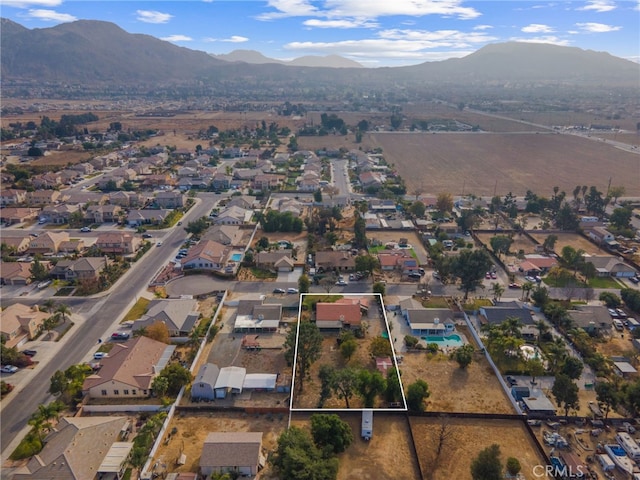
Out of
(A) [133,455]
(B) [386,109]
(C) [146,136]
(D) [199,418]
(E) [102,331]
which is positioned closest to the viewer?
(A) [133,455]

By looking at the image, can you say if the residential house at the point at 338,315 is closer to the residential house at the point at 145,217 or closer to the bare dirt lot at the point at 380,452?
the bare dirt lot at the point at 380,452

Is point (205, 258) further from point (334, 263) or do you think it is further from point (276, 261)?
point (334, 263)

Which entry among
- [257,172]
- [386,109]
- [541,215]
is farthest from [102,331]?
[386,109]

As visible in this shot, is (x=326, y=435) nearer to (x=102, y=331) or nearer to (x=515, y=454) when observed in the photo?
(x=515, y=454)

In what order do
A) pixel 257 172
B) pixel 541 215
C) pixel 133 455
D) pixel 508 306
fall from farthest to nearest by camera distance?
pixel 257 172, pixel 541 215, pixel 508 306, pixel 133 455

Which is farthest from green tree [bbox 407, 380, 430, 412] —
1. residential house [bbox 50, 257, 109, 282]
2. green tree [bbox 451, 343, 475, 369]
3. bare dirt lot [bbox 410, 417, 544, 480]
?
residential house [bbox 50, 257, 109, 282]
